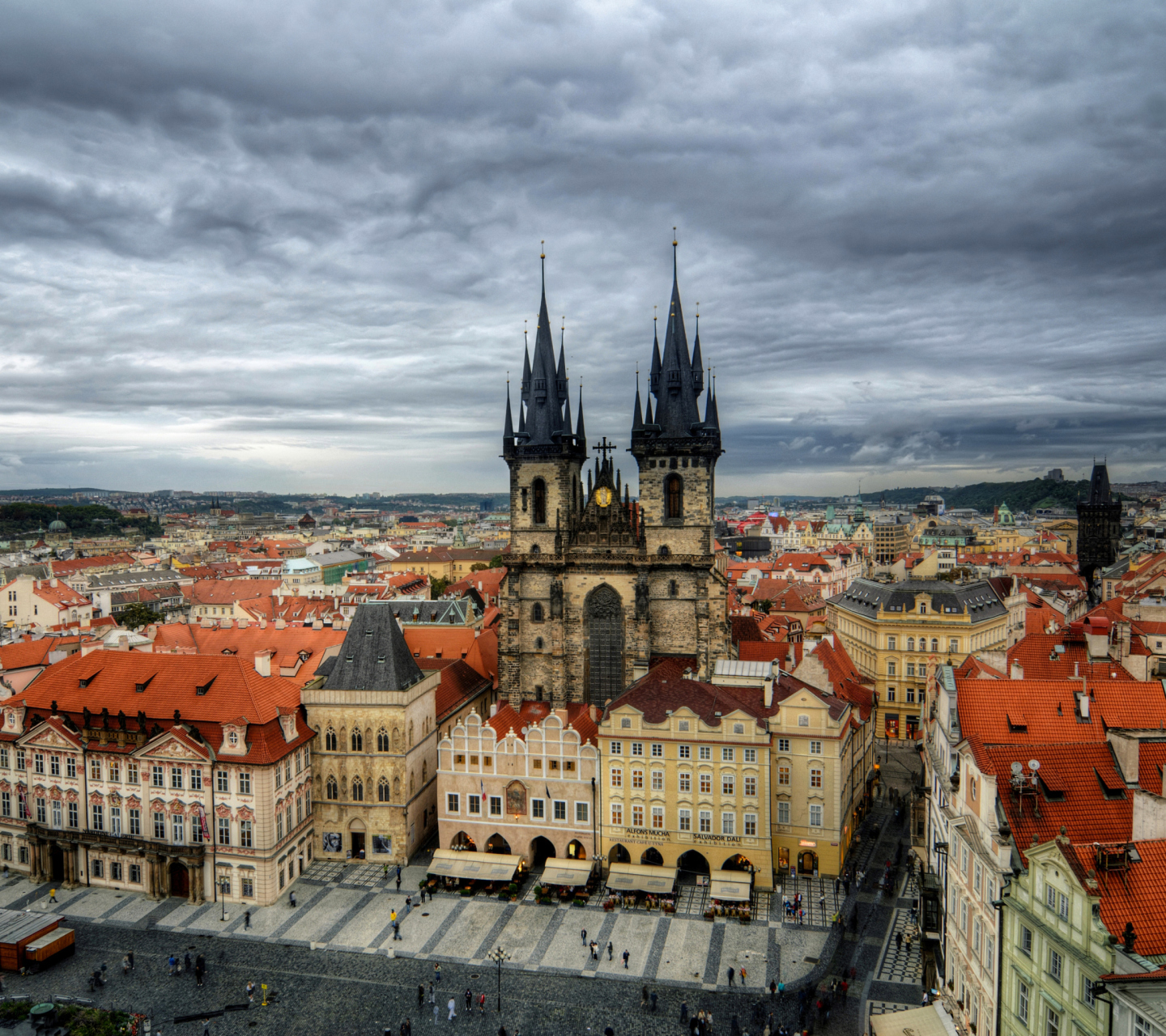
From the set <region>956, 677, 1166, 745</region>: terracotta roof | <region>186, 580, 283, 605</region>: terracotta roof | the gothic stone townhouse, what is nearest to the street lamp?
the gothic stone townhouse

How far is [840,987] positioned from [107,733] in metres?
50.2

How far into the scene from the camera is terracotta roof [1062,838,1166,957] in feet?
87.4

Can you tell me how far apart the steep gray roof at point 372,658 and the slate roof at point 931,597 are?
59.8 meters

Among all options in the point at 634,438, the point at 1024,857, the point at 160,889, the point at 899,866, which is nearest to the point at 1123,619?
the point at 899,866

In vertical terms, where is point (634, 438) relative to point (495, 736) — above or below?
above

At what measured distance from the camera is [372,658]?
64250 mm

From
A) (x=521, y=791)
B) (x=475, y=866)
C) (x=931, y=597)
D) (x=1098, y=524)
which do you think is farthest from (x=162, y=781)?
(x=1098, y=524)

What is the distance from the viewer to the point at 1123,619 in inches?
3553

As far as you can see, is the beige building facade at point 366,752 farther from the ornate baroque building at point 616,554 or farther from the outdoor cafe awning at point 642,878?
the ornate baroque building at point 616,554

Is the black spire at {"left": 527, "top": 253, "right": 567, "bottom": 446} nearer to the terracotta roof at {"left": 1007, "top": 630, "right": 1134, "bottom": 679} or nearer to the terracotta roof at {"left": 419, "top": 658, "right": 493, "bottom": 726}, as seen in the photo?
the terracotta roof at {"left": 419, "top": 658, "right": 493, "bottom": 726}

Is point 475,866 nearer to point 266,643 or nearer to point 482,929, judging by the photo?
point 482,929

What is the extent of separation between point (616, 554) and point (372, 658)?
2676 centimetres

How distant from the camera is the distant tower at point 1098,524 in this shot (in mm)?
171250

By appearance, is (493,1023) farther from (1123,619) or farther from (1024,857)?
(1123,619)
